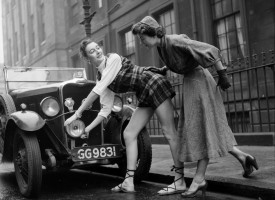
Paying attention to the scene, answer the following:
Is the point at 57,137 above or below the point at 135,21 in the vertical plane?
below

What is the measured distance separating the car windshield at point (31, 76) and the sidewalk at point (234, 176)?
232cm

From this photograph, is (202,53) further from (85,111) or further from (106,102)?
(85,111)

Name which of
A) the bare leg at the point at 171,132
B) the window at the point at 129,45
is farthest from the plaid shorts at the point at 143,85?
the window at the point at 129,45

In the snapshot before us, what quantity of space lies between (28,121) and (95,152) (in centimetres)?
83

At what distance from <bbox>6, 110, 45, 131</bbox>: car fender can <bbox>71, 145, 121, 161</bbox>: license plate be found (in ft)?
1.61

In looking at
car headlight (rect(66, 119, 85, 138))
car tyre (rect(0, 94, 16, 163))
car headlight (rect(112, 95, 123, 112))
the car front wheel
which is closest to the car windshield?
car tyre (rect(0, 94, 16, 163))

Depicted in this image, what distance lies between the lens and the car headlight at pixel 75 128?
443 centimetres

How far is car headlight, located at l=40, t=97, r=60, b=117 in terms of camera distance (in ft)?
15.3

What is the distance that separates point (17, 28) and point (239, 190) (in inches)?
1142

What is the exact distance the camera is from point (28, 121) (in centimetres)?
425

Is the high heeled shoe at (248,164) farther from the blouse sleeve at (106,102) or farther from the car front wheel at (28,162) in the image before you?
the car front wheel at (28,162)

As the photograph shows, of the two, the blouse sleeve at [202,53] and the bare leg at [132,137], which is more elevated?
the blouse sleeve at [202,53]

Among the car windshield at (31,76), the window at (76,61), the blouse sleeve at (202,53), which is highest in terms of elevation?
the window at (76,61)

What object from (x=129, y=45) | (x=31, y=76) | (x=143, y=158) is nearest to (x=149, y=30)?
(x=143, y=158)
